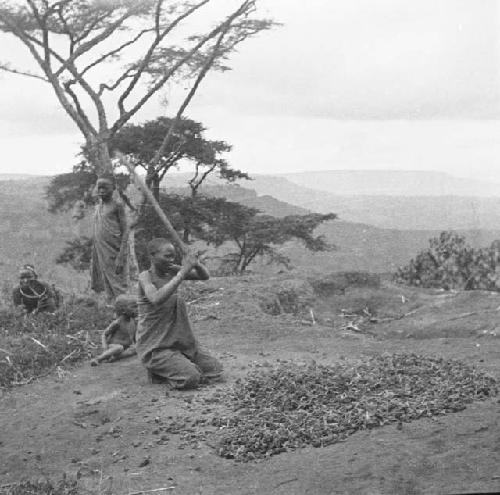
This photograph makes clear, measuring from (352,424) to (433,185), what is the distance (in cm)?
11531

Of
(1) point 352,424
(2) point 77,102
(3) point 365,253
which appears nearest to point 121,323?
(1) point 352,424

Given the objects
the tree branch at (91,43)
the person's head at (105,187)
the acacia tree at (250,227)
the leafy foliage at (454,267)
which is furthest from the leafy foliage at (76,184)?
the person's head at (105,187)

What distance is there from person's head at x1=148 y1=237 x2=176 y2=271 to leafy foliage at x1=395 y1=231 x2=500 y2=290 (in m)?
8.56

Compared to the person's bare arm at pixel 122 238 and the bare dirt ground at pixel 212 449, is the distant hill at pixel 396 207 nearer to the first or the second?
the person's bare arm at pixel 122 238

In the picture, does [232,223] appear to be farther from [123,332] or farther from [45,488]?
[45,488]

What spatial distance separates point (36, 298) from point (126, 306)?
2.28 m

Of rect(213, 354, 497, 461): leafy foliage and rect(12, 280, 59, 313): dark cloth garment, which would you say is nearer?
rect(213, 354, 497, 461): leafy foliage

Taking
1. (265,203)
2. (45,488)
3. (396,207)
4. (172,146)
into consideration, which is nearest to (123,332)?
(45,488)

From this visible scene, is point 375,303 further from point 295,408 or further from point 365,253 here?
point 365,253

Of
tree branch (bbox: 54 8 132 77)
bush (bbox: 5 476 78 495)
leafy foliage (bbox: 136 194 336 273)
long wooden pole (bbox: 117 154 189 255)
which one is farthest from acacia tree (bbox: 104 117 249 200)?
bush (bbox: 5 476 78 495)

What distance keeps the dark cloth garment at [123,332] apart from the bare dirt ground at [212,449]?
0.38 m

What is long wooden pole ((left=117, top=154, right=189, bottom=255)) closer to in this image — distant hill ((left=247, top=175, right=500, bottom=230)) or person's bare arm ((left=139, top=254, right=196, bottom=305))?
person's bare arm ((left=139, top=254, right=196, bottom=305))

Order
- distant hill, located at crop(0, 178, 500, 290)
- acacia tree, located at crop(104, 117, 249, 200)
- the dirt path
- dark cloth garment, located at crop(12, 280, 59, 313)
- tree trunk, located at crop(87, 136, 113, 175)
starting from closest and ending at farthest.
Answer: the dirt path → dark cloth garment, located at crop(12, 280, 59, 313) → tree trunk, located at crop(87, 136, 113, 175) → acacia tree, located at crop(104, 117, 249, 200) → distant hill, located at crop(0, 178, 500, 290)

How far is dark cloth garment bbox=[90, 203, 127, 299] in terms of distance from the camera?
8.66m
